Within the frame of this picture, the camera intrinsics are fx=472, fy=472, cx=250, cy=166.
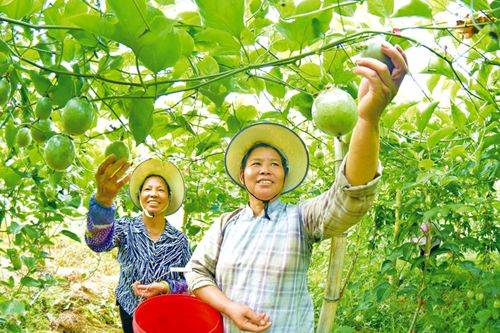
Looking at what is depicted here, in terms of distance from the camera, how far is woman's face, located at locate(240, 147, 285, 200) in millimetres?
1542

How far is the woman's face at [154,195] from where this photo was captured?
2.23 metres

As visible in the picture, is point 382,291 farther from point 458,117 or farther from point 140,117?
point 140,117

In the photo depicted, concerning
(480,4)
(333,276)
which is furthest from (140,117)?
(333,276)

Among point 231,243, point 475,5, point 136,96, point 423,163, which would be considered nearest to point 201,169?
point 231,243

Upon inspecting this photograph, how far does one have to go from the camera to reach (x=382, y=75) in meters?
0.91

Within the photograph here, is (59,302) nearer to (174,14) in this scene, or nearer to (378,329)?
(378,329)

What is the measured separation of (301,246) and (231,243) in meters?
0.24

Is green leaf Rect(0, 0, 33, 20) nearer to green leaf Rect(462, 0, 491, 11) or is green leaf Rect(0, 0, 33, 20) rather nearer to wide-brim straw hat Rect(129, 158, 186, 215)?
green leaf Rect(462, 0, 491, 11)

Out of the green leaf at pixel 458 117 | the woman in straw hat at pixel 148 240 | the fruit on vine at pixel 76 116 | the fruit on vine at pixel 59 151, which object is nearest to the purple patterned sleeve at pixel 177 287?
the woman in straw hat at pixel 148 240

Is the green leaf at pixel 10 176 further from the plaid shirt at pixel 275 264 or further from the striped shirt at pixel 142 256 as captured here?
the plaid shirt at pixel 275 264

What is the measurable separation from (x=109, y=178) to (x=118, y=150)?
184 millimetres

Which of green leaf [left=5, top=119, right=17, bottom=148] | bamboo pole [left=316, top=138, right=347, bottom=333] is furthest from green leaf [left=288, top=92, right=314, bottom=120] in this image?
green leaf [left=5, top=119, right=17, bottom=148]

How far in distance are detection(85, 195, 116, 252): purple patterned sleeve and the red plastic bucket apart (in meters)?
0.42

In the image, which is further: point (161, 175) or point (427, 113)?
point (161, 175)
